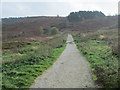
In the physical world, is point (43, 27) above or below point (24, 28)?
above

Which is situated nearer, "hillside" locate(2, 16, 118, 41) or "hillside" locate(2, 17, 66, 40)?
"hillside" locate(2, 17, 66, 40)

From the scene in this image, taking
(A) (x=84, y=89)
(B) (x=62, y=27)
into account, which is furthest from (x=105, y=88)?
(B) (x=62, y=27)

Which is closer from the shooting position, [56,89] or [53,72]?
[56,89]

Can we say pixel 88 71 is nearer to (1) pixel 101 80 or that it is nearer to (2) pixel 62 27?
(1) pixel 101 80

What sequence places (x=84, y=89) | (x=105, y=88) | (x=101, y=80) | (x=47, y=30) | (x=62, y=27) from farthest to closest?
1. (x=62, y=27)
2. (x=47, y=30)
3. (x=101, y=80)
4. (x=84, y=89)
5. (x=105, y=88)

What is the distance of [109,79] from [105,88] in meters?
0.44

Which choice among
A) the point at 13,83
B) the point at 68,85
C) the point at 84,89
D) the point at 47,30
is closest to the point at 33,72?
the point at 13,83

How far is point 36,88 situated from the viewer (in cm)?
930

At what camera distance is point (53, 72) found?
12.5 metres

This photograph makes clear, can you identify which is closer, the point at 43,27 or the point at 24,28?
the point at 43,27

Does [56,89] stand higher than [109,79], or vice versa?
[109,79]

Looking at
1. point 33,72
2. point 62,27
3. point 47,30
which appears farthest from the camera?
point 62,27

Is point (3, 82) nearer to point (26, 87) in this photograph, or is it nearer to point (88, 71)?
point (26, 87)

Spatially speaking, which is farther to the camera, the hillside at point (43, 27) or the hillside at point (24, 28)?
the hillside at point (43, 27)
